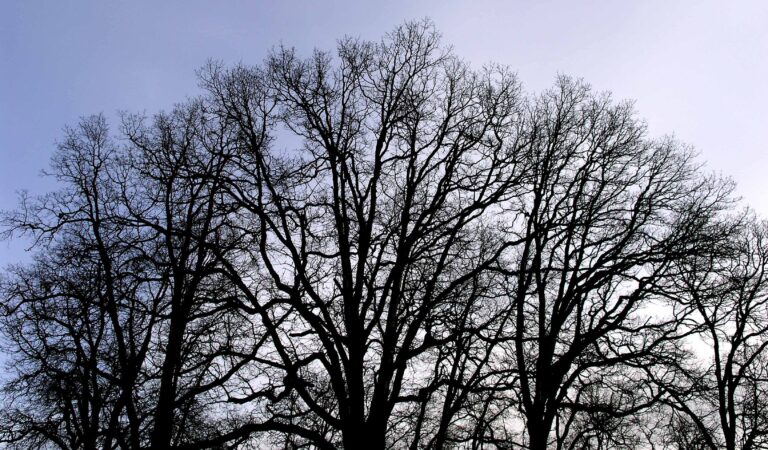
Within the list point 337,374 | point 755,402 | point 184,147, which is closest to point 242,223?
point 184,147

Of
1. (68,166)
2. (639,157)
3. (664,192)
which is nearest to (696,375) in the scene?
(664,192)

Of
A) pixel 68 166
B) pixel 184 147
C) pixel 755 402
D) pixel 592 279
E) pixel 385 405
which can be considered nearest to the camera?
pixel 385 405

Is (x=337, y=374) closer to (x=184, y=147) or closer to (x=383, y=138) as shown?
(x=383, y=138)

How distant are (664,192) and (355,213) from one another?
783cm

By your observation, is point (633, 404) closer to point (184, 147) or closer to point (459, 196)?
point (459, 196)

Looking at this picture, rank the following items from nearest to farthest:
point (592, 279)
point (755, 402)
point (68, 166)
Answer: point (592, 279) → point (68, 166) → point (755, 402)

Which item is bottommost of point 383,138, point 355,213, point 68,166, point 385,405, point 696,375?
point 385,405

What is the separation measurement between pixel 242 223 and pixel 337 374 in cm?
541

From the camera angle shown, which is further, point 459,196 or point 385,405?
point 459,196

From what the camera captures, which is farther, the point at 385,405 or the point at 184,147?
the point at 184,147

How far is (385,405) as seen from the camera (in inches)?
443

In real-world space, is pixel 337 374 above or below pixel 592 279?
below

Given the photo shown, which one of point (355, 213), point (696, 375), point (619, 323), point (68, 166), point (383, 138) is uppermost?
point (68, 166)

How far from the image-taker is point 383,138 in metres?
13.6
